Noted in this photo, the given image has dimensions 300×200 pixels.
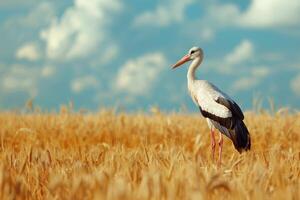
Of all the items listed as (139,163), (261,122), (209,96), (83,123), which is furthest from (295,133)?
(139,163)

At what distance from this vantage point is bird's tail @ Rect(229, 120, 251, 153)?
7.50 m

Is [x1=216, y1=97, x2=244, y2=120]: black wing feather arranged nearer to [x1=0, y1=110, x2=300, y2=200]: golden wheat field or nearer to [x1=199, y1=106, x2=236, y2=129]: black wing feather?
[x1=199, y1=106, x2=236, y2=129]: black wing feather

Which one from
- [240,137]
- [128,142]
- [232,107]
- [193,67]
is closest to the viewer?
[240,137]

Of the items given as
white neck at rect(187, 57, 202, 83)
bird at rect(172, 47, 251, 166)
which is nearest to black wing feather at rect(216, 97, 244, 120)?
bird at rect(172, 47, 251, 166)

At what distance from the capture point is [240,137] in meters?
7.57

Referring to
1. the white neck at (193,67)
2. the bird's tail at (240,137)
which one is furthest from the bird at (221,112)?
the white neck at (193,67)

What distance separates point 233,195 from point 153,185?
42 cm

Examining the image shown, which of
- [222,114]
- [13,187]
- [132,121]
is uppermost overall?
[132,121]

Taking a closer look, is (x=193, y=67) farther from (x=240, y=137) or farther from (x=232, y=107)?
(x=240, y=137)

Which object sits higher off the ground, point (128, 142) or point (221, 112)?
point (128, 142)

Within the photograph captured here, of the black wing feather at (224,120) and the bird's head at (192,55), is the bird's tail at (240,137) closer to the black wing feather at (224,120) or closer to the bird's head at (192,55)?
the black wing feather at (224,120)

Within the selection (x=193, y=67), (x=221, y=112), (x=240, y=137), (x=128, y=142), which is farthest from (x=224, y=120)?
(x=128, y=142)

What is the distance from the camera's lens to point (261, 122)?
37.1ft

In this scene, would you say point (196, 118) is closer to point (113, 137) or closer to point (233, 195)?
point (113, 137)
